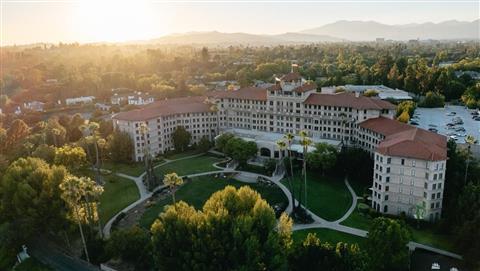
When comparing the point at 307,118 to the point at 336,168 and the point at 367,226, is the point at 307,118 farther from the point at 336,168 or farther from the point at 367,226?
the point at 367,226

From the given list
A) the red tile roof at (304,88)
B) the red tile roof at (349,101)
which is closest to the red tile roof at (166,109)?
the red tile roof at (304,88)

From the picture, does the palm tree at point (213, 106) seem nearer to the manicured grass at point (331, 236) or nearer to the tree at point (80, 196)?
the tree at point (80, 196)

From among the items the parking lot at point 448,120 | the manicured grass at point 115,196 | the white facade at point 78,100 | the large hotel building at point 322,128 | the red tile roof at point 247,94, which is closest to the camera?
the large hotel building at point 322,128

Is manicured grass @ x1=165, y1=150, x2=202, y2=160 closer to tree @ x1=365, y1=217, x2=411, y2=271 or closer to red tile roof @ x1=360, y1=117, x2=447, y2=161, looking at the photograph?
red tile roof @ x1=360, y1=117, x2=447, y2=161

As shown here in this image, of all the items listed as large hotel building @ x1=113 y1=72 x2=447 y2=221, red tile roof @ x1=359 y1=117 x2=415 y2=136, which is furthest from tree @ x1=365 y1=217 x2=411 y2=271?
red tile roof @ x1=359 y1=117 x2=415 y2=136

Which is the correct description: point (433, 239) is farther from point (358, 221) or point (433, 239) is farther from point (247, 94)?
point (247, 94)

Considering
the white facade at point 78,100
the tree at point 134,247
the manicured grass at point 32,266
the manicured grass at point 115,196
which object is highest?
the white facade at point 78,100

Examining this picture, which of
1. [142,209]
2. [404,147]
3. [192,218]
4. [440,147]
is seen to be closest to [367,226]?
[404,147]
